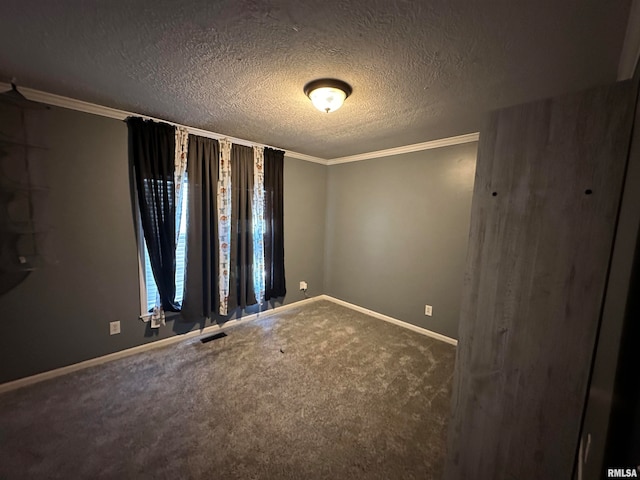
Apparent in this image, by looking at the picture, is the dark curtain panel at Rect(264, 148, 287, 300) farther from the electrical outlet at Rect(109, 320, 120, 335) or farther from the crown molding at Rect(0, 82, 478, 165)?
the electrical outlet at Rect(109, 320, 120, 335)

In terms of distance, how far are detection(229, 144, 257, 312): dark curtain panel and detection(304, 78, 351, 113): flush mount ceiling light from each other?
60.3 inches

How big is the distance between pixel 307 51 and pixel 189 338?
10.0 ft

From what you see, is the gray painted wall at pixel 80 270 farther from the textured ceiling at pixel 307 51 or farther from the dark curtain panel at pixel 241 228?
the dark curtain panel at pixel 241 228

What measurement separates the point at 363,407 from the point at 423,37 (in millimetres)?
2447

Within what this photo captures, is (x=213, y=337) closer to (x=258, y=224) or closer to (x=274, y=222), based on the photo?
(x=258, y=224)

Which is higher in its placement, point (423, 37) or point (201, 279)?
point (423, 37)

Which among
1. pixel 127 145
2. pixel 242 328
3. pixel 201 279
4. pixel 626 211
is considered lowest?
pixel 242 328

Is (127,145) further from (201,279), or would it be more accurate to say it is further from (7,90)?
(201,279)

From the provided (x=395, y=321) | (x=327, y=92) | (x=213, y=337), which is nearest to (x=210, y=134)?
(x=327, y=92)

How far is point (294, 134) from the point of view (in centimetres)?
289

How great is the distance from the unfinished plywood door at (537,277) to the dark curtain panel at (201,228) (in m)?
2.62

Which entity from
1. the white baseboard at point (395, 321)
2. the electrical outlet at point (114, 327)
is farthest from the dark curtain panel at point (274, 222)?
the electrical outlet at point (114, 327)

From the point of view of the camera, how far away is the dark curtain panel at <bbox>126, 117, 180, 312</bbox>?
93.0 inches

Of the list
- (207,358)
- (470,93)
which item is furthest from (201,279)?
(470,93)
